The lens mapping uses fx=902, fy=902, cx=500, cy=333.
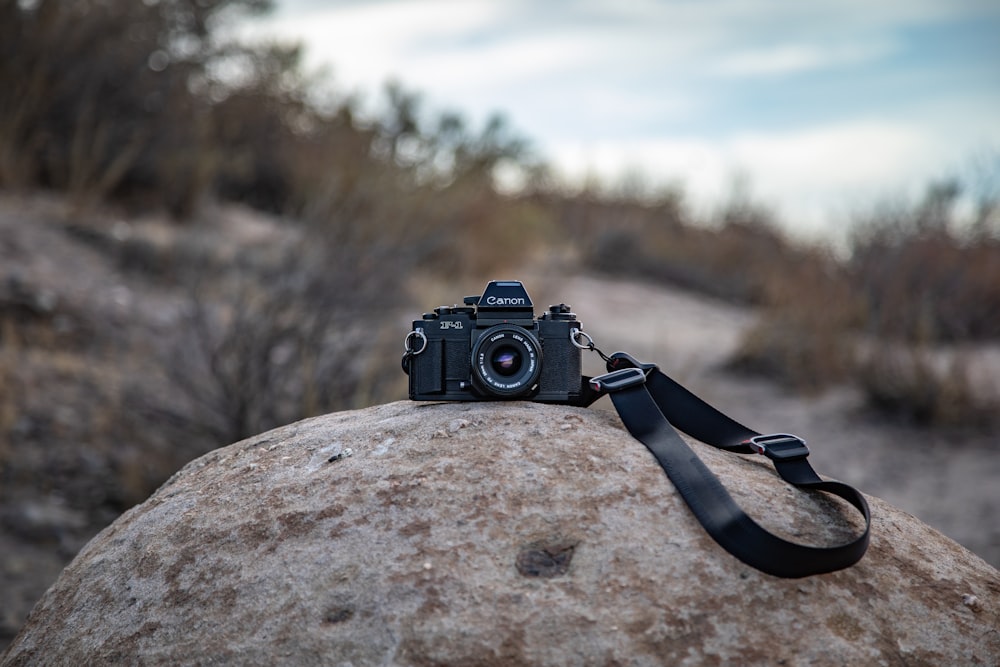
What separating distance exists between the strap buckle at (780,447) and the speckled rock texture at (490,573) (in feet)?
0.19

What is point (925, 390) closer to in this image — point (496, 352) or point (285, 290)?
point (285, 290)

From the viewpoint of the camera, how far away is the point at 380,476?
1.96 metres

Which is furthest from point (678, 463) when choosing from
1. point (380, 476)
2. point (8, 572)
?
point (8, 572)

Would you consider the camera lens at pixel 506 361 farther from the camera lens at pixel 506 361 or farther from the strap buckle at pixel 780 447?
the strap buckle at pixel 780 447

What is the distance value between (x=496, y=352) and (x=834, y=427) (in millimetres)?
4867

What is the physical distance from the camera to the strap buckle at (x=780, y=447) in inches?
81.4

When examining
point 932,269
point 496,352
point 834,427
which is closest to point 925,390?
point 834,427

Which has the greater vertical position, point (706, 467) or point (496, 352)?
point (496, 352)

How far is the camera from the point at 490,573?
1.68m

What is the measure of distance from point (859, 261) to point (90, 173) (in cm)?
684

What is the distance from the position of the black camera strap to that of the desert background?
2446 millimetres

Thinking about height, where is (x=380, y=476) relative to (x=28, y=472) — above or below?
above

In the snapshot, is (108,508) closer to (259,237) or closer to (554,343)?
(554,343)

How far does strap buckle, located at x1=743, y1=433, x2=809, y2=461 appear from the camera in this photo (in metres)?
2.07
